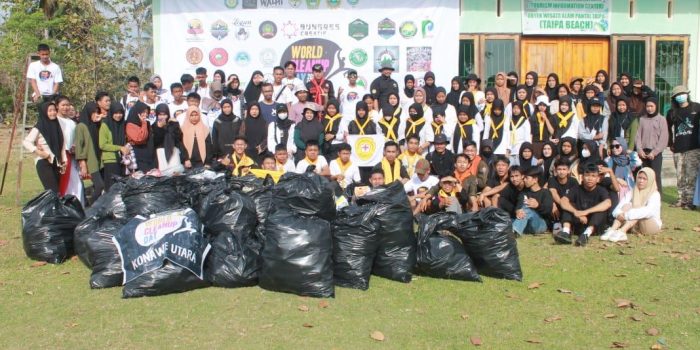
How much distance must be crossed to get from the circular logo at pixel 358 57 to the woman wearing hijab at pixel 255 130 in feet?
11.1

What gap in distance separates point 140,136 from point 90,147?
A: 2.24 feet

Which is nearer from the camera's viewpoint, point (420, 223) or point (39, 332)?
point (39, 332)

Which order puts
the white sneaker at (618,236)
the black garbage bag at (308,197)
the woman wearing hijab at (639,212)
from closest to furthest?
1. the black garbage bag at (308,197)
2. the white sneaker at (618,236)
3. the woman wearing hijab at (639,212)

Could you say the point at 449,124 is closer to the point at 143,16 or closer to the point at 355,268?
the point at 355,268

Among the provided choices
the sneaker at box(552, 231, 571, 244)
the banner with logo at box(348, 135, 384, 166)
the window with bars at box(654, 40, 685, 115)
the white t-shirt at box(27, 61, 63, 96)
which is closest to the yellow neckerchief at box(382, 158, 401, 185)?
the banner with logo at box(348, 135, 384, 166)

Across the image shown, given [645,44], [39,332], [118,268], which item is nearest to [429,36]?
[645,44]

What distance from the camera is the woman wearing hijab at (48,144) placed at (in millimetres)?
8977

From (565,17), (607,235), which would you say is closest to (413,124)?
→ (607,235)

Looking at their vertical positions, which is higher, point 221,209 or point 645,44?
point 645,44

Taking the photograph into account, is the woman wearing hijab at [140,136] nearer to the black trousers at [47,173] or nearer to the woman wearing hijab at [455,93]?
the black trousers at [47,173]

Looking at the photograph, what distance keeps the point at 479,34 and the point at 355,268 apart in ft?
29.8

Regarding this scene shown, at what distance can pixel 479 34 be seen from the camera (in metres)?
14.0

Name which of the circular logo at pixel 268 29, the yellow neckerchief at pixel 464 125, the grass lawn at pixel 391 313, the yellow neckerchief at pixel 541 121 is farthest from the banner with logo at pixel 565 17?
the grass lawn at pixel 391 313

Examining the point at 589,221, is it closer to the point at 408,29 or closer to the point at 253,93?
the point at 253,93
